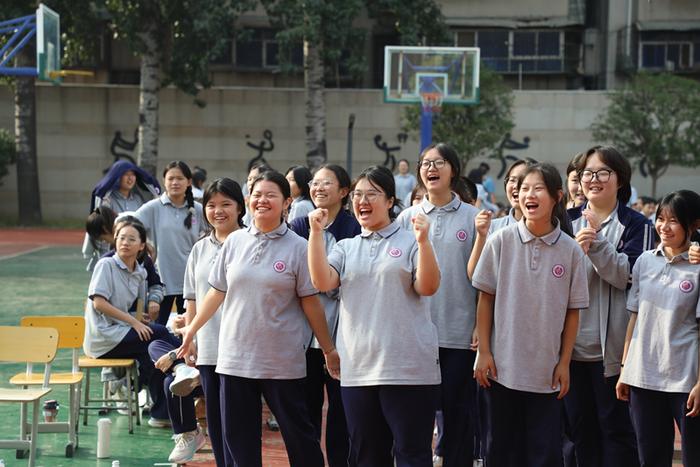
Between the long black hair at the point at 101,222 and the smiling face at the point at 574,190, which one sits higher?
the smiling face at the point at 574,190

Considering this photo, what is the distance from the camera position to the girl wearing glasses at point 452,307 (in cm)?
531

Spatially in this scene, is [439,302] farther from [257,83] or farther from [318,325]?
[257,83]

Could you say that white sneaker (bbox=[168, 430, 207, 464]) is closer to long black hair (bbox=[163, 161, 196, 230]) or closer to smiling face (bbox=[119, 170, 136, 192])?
long black hair (bbox=[163, 161, 196, 230])

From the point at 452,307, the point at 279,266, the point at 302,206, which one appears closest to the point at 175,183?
the point at 302,206

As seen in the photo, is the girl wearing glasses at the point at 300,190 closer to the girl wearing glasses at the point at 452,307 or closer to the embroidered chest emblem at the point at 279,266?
the girl wearing glasses at the point at 452,307

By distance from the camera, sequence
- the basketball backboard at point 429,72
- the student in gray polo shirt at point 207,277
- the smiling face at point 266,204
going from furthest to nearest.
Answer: the basketball backboard at point 429,72
the student in gray polo shirt at point 207,277
the smiling face at point 266,204

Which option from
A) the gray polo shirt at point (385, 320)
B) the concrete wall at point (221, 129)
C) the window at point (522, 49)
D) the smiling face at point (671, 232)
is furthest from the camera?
the window at point (522, 49)

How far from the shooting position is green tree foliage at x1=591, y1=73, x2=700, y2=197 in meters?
24.2

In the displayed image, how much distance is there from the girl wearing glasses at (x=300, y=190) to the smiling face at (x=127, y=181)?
223 centimetres

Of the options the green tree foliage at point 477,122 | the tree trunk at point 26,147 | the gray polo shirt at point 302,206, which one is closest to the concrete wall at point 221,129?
the tree trunk at point 26,147

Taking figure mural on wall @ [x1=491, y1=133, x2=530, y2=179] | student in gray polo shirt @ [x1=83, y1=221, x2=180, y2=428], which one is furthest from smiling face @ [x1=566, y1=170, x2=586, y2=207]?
figure mural on wall @ [x1=491, y1=133, x2=530, y2=179]

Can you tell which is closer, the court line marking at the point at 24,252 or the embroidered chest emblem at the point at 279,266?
the embroidered chest emblem at the point at 279,266

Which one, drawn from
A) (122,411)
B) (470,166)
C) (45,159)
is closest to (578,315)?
(122,411)

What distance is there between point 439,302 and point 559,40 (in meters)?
24.4
